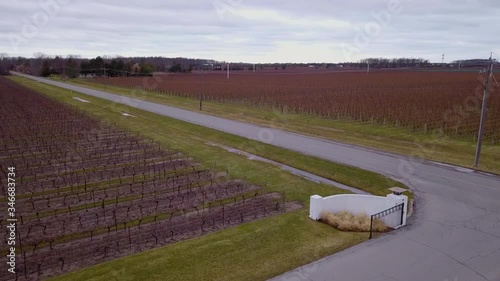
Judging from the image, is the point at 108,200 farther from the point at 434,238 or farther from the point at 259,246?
the point at 434,238

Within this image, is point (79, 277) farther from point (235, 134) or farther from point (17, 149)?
point (235, 134)

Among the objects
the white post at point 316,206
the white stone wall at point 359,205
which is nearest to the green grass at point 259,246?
the white post at point 316,206

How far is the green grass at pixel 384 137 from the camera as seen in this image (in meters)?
23.6

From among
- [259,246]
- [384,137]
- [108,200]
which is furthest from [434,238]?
[384,137]

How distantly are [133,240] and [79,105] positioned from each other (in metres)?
40.6

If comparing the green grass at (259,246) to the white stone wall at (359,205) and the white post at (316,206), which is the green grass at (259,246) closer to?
the white post at (316,206)

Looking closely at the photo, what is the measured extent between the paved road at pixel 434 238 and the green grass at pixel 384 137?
2139 mm

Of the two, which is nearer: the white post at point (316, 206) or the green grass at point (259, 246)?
the green grass at point (259, 246)

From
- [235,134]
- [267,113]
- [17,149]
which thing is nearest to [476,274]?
[235,134]

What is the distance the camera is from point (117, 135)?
30.8 metres

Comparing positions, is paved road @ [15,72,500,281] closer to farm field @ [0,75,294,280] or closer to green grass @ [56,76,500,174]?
green grass @ [56,76,500,174]

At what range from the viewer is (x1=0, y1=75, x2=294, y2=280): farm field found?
12.6m

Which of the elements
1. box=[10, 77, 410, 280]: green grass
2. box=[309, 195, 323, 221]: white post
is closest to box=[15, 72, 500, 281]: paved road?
box=[10, 77, 410, 280]: green grass

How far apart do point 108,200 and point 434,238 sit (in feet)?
41.8
